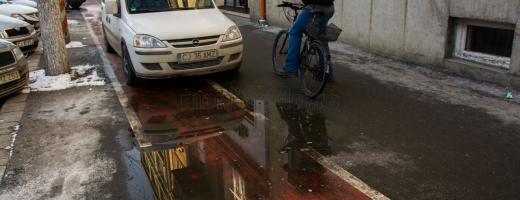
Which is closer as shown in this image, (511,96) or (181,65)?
(511,96)

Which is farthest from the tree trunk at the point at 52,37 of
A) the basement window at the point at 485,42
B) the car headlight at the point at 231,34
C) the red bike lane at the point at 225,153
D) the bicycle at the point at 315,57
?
the basement window at the point at 485,42

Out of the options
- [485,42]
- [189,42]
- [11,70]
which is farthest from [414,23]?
[11,70]

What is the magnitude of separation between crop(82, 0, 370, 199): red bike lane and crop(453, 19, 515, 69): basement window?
353 centimetres

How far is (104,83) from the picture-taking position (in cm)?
754

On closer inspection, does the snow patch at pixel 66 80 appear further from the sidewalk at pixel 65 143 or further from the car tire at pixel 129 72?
the car tire at pixel 129 72

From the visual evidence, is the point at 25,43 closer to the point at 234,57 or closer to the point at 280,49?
the point at 234,57

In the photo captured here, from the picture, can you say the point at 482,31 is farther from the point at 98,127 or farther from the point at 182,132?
the point at 98,127

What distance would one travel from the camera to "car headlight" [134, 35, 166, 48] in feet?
21.3

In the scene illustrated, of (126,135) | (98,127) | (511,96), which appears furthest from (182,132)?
(511,96)

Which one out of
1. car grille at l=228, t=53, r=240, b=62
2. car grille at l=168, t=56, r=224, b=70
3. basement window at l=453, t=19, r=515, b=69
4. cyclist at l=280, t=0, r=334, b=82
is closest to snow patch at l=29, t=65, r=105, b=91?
car grille at l=168, t=56, r=224, b=70

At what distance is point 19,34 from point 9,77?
4.34m

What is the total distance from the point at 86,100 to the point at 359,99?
4049 millimetres

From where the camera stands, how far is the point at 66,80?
7.71 metres

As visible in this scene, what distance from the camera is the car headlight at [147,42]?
650 centimetres
